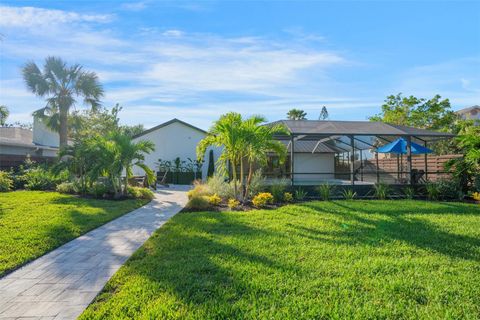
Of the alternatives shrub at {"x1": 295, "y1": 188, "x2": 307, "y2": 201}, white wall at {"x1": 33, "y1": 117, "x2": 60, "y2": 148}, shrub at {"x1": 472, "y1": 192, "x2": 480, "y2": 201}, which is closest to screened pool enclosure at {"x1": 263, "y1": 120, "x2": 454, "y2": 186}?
shrub at {"x1": 295, "y1": 188, "x2": 307, "y2": 201}

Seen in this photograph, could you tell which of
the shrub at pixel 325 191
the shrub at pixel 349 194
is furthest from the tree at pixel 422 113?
the shrub at pixel 325 191

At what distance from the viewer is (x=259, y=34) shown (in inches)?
410

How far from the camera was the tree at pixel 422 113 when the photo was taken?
23875 mm

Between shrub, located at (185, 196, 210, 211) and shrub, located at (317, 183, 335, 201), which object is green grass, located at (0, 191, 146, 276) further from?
shrub, located at (317, 183, 335, 201)

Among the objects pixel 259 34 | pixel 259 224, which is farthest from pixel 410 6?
pixel 259 224

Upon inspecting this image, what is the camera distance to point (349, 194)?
11.3 m

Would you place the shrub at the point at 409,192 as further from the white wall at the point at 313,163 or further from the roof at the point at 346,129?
the white wall at the point at 313,163

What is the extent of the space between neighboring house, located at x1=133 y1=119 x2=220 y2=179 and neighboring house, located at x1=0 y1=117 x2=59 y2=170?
6.58m

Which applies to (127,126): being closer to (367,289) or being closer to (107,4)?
(107,4)

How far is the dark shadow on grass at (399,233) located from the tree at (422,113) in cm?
1888

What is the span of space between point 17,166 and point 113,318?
19.1 m

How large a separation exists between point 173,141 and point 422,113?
69.3ft

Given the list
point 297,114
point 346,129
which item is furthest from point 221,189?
point 297,114

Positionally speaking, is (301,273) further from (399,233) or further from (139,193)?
(139,193)
